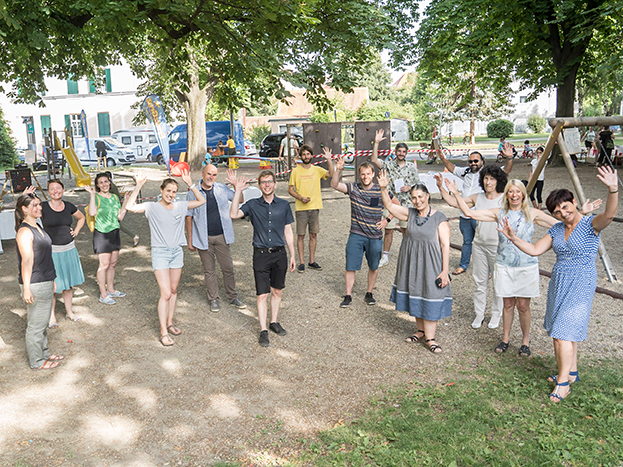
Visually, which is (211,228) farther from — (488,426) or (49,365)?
(488,426)

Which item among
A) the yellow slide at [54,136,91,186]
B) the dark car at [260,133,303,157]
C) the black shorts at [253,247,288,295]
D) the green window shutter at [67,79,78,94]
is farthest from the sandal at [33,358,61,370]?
the green window shutter at [67,79,78,94]

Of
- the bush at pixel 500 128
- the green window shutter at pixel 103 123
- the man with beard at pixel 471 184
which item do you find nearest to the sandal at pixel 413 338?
the man with beard at pixel 471 184

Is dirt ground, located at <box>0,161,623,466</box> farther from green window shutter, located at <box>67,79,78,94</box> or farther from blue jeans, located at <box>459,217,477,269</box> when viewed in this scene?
green window shutter, located at <box>67,79,78,94</box>

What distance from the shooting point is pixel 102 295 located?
7266 mm

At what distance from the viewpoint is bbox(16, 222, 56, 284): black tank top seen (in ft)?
17.2

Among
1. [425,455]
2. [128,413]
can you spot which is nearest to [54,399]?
[128,413]

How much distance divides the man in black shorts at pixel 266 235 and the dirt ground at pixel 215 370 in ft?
1.98

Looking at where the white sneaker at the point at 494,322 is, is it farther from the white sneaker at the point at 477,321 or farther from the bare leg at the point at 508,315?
the bare leg at the point at 508,315

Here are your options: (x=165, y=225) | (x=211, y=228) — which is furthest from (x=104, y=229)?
(x=165, y=225)

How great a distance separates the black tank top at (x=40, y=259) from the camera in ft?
17.2

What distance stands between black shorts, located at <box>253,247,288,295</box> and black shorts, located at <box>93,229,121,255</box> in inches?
90.4

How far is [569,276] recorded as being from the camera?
14.8ft

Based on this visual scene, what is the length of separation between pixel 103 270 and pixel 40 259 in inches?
76.5

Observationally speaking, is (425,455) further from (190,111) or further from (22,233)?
(190,111)
